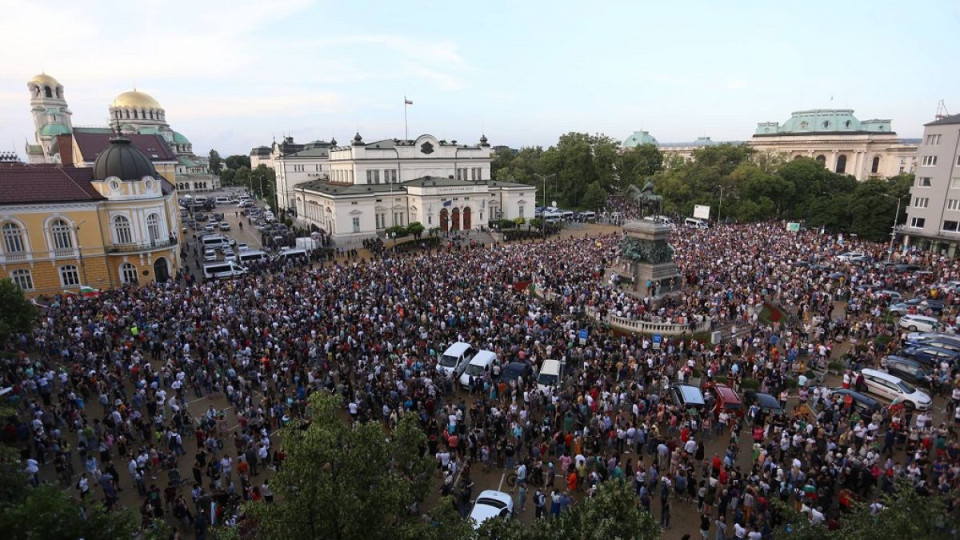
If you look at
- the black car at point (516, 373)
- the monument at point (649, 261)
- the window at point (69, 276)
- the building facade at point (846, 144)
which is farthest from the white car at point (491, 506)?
the building facade at point (846, 144)

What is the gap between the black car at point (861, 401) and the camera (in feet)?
53.8

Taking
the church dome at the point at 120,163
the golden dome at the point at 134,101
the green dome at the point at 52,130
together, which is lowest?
the church dome at the point at 120,163

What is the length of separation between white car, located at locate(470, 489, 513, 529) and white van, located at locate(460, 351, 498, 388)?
20.9 feet

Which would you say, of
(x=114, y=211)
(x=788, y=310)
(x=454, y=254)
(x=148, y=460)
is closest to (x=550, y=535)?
(x=148, y=460)

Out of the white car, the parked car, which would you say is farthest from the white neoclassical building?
the white car

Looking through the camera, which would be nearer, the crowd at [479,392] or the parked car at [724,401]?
the crowd at [479,392]

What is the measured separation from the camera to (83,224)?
108 feet

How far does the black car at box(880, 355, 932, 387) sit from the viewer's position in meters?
18.9

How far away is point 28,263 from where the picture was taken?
31.8 meters

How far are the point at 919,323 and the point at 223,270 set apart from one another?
1626 inches

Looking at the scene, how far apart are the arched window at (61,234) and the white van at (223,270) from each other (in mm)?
8017

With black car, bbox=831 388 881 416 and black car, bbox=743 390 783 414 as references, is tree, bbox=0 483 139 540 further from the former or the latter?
black car, bbox=831 388 881 416

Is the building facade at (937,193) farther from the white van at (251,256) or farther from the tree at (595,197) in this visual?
the white van at (251,256)

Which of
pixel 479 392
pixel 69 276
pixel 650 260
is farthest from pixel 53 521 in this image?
pixel 69 276
